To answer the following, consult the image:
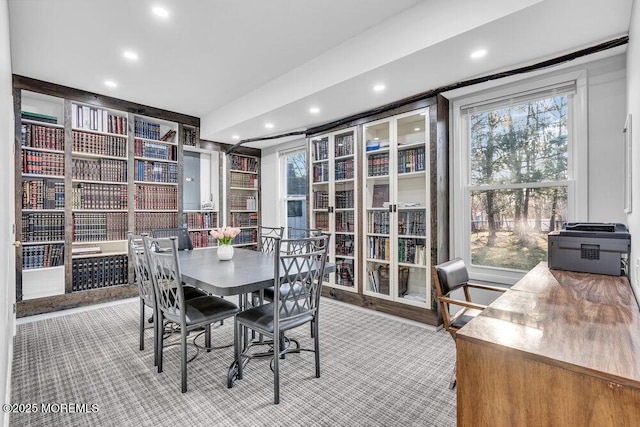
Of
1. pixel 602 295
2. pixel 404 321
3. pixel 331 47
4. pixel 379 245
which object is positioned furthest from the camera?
pixel 379 245

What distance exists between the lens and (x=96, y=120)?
4090 mm

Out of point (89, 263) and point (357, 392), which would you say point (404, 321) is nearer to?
point (357, 392)

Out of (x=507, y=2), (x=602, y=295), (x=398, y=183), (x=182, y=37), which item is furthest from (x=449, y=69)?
(x=182, y=37)

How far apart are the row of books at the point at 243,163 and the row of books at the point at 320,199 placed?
1831mm

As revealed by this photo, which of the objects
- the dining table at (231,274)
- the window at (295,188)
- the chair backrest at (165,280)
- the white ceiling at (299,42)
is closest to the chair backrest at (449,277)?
the dining table at (231,274)

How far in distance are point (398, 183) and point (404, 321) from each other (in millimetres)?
1556

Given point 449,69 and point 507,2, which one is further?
point 449,69

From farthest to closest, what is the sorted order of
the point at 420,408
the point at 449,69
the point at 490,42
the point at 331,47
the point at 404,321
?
1. the point at 404,321
2. the point at 331,47
3. the point at 449,69
4. the point at 490,42
5. the point at 420,408

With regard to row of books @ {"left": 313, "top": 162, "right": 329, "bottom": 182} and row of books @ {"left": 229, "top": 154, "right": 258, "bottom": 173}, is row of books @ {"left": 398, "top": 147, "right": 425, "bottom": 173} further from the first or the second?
row of books @ {"left": 229, "top": 154, "right": 258, "bottom": 173}

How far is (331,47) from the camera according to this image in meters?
2.95

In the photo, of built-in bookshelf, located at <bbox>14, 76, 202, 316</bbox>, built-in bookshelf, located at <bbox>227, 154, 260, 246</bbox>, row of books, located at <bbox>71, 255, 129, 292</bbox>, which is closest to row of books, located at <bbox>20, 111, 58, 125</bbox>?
built-in bookshelf, located at <bbox>14, 76, 202, 316</bbox>

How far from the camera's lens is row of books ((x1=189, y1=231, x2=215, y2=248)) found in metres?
5.05

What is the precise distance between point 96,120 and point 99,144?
31 centimetres

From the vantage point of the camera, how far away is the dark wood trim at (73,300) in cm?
354
